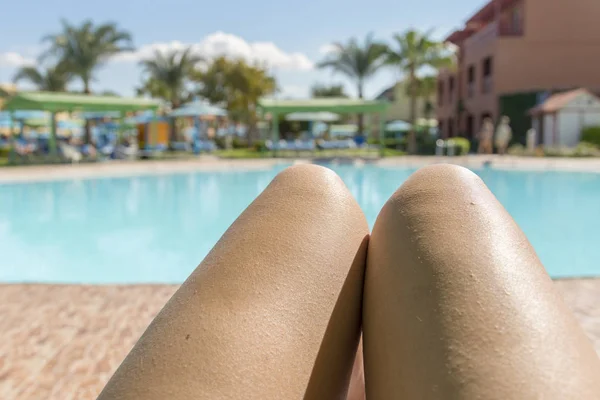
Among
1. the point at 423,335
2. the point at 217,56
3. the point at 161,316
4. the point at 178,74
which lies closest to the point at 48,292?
the point at 161,316

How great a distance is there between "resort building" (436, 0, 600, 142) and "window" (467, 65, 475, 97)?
85cm

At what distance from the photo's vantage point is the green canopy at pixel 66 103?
21830mm

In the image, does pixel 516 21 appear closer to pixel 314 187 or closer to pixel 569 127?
pixel 569 127

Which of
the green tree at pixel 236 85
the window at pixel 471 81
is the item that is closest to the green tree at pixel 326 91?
the green tree at pixel 236 85

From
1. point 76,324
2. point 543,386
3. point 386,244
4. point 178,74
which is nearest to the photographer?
point 543,386

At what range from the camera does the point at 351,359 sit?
1173 mm

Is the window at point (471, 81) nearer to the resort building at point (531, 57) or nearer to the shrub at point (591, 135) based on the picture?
the resort building at point (531, 57)

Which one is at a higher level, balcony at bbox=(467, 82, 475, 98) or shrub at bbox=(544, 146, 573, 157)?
balcony at bbox=(467, 82, 475, 98)

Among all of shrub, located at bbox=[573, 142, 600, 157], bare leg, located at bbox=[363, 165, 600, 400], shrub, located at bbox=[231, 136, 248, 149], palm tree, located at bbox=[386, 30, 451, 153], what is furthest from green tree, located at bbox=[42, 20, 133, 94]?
bare leg, located at bbox=[363, 165, 600, 400]

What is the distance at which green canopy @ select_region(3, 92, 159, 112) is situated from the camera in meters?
21.8

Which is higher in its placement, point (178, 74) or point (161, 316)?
point (178, 74)

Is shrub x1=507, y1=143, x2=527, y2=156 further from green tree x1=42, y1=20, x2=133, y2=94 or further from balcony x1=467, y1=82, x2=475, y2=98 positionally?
green tree x1=42, y1=20, x2=133, y2=94

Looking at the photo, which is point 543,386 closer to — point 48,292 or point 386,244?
point 386,244

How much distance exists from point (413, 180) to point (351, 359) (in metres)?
0.41
